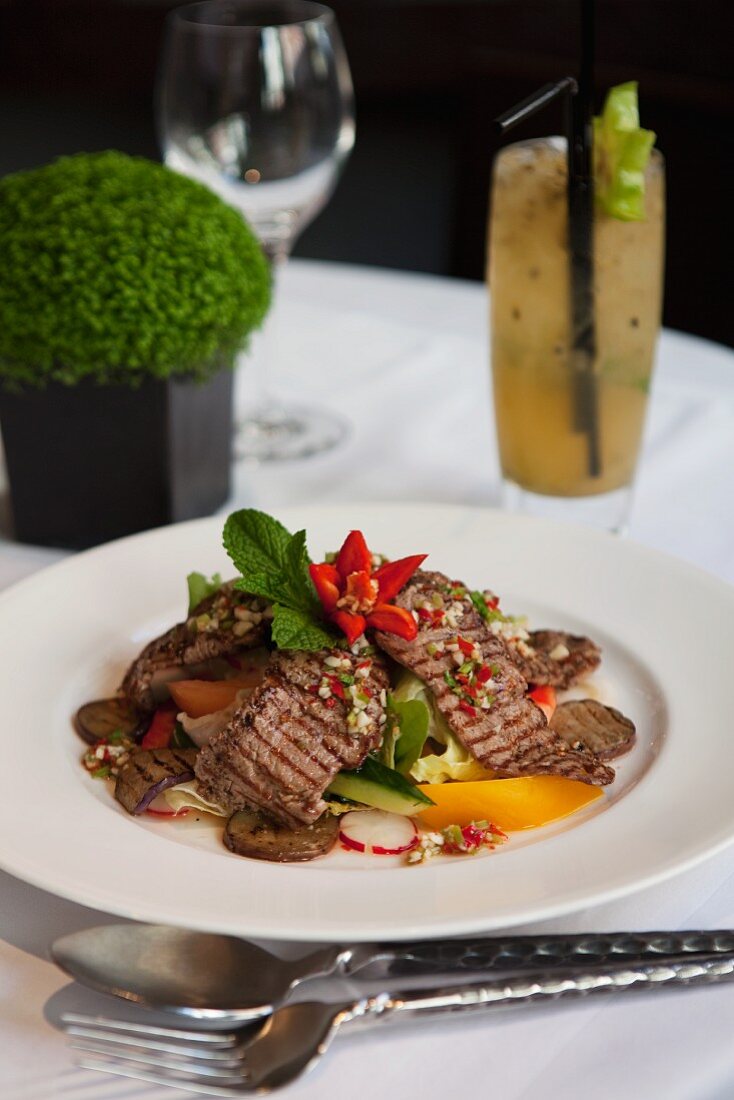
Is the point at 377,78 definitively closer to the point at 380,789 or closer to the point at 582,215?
the point at 582,215

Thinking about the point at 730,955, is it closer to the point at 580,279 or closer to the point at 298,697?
the point at 298,697

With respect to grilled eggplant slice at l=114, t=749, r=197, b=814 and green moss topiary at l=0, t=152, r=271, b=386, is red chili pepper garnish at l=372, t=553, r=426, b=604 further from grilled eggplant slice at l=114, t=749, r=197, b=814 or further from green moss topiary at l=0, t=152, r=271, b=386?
green moss topiary at l=0, t=152, r=271, b=386

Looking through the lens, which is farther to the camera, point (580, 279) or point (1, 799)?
point (580, 279)

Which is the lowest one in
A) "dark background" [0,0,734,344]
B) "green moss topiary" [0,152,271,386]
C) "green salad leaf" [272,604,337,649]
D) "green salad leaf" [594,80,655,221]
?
"dark background" [0,0,734,344]

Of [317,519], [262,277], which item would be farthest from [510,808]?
[262,277]

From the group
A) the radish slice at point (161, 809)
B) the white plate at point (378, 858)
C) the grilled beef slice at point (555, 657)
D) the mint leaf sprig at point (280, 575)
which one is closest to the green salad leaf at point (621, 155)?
the white plate at point (378, 858)

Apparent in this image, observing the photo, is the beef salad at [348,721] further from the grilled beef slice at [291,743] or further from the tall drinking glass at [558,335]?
the tall drinking glass at [558,335]

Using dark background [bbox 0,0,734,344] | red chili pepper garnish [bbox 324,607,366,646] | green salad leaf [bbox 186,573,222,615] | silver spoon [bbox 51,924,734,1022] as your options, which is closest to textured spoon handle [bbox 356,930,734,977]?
silver spoon [bbox 51,924,734,1022]
